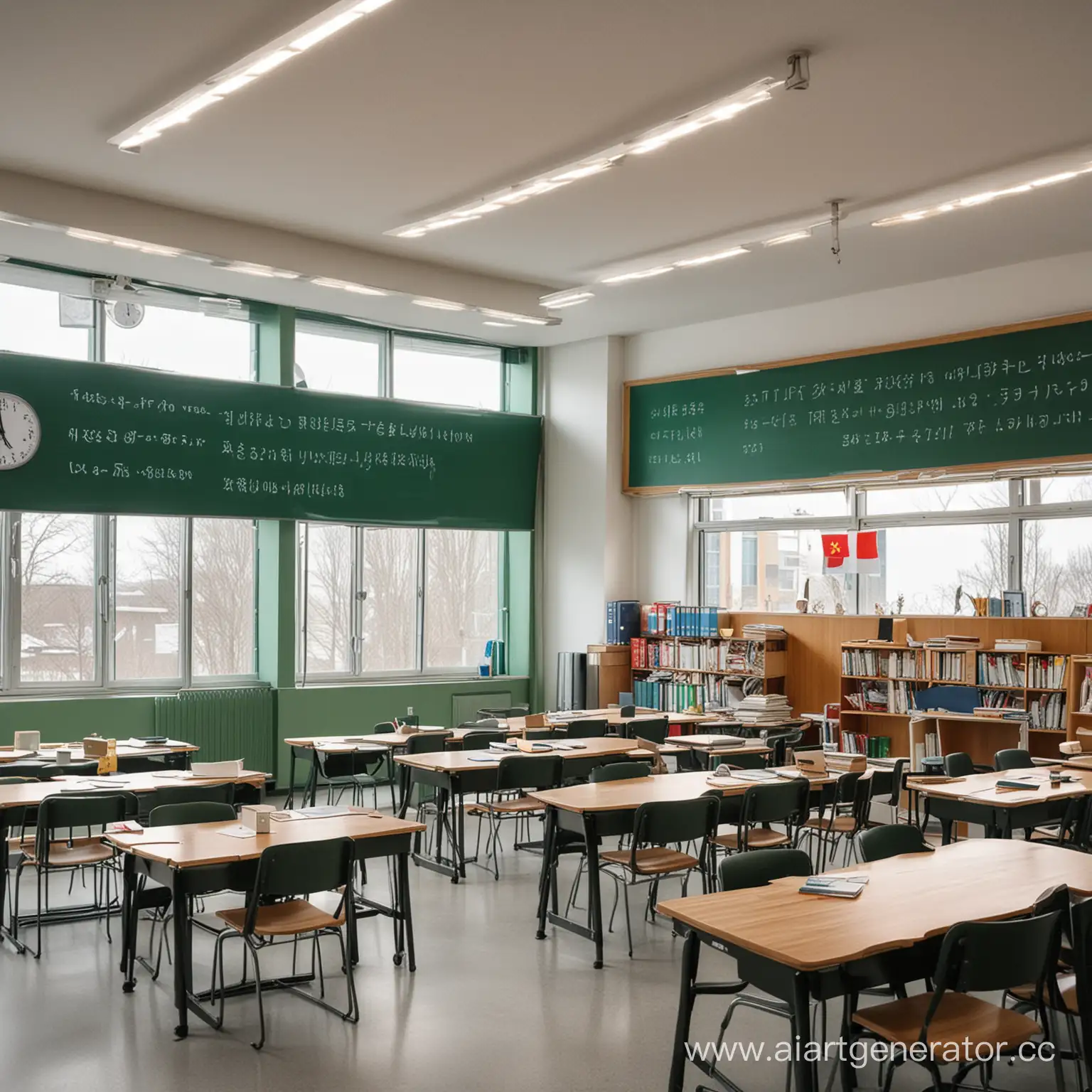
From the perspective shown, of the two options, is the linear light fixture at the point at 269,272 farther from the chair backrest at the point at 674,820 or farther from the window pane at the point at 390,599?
the chair backrest at the point at 674,820

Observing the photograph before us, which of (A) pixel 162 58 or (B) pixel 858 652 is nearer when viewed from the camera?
(A) pixel 162 58

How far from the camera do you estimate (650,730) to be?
358 inches

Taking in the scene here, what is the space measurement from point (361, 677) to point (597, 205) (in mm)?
5471

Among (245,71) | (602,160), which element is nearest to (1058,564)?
(602,160)

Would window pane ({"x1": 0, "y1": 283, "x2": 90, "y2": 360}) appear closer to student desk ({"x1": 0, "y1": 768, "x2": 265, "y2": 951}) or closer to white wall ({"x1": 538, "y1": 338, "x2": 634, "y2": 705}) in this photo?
student desk ({"x1": 0, "y1": 768, "x2": 265, "y2": 951})

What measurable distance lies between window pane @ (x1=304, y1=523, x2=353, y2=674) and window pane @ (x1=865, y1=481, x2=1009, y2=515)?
5.06 meters

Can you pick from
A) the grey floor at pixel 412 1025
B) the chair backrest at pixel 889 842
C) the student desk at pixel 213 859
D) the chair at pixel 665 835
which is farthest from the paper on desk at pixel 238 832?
the chair backrest at pixel 889 842

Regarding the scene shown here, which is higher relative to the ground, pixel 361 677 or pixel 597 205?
pixel 597 205

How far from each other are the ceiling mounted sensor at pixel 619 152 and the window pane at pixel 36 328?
3.02m

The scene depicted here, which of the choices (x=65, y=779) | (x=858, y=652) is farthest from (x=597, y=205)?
(x=65, y=779)

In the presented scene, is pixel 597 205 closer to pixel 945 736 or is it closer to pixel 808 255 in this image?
pixel 808 255

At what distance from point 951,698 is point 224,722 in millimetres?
6151

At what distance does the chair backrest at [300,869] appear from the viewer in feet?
14.6

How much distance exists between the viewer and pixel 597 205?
25.5 feet
